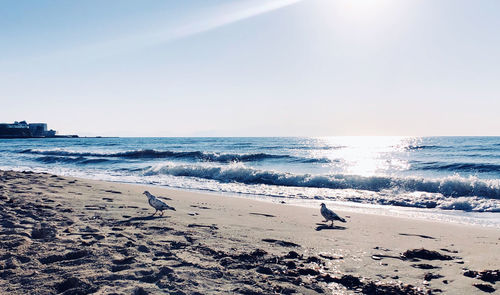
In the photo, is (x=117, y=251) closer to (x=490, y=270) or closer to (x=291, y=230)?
(x=291, y=230)

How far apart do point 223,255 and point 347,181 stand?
12620mm

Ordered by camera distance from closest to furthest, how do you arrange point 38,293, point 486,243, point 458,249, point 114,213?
point 38,293, point 458,249, point 486,243, point 114,213

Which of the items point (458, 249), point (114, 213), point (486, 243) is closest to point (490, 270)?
point (458, 249)

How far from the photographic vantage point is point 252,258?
423 cm

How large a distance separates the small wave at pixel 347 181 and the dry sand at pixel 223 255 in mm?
7220

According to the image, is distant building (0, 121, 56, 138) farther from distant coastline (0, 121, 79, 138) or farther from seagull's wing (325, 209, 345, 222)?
seagull's wing (325, 209, 345, 222)

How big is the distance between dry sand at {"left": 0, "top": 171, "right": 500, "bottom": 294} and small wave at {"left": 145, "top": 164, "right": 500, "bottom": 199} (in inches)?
284

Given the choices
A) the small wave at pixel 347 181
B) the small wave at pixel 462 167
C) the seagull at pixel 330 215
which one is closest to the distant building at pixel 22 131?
the small wave at pixel 347 181

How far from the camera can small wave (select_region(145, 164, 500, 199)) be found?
13422mm

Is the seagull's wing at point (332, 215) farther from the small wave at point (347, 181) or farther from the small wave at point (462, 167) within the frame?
the small wave at point (462, 167)

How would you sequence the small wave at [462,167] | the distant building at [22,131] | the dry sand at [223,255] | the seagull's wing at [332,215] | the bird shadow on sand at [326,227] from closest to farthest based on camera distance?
1. the dry sand at [223,255]
2. the bird shadow on sand at [326,227]
3. the seagull's wing at [332,215]
4. the small wave at [462,167]
5. the distant building at [22,131]

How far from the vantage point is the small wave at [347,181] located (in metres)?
13.4

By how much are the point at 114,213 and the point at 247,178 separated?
37.9 ft

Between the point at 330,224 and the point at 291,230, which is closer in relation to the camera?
the point at 291,230
